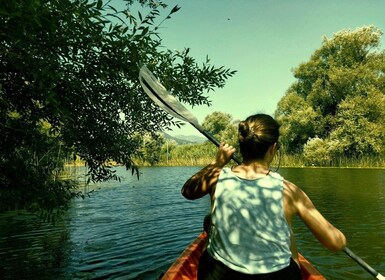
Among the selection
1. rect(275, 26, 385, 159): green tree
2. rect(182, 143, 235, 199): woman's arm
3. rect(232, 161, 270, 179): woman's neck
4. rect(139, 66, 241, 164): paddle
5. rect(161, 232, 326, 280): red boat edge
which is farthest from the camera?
rect(275, 26, 385, 159): green tree

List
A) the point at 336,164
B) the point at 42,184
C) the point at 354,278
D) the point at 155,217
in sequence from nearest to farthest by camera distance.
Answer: the point at 42,184, the point at 354,278, the point at 155,217, the point at 336,164

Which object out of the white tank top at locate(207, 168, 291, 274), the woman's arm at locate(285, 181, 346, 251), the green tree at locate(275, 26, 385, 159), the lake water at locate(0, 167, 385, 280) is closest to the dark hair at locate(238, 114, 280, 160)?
the white tank top at locate(207, 168, 291, 274)

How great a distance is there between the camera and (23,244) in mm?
10445

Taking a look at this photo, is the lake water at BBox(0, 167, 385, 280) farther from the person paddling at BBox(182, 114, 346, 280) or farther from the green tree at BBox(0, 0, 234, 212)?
the person paddling at BBox(182, 114, 346, 280)

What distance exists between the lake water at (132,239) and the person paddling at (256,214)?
17.7 ft

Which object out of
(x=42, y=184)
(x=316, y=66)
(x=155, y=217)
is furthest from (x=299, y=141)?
(x=42, y=184)

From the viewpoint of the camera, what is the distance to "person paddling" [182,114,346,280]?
2766mm

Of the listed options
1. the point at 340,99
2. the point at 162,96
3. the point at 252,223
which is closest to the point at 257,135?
the point at 252,223

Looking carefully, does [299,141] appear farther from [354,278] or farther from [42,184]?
Answer: [42,184]

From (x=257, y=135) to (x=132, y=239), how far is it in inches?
366

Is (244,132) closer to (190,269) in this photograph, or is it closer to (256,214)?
(256,214)

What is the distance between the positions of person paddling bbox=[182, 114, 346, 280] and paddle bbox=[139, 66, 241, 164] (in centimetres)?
228

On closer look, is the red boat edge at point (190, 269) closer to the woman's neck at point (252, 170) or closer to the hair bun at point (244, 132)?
the woman's neck at point (252, 170)

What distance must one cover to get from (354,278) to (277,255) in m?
5.75
